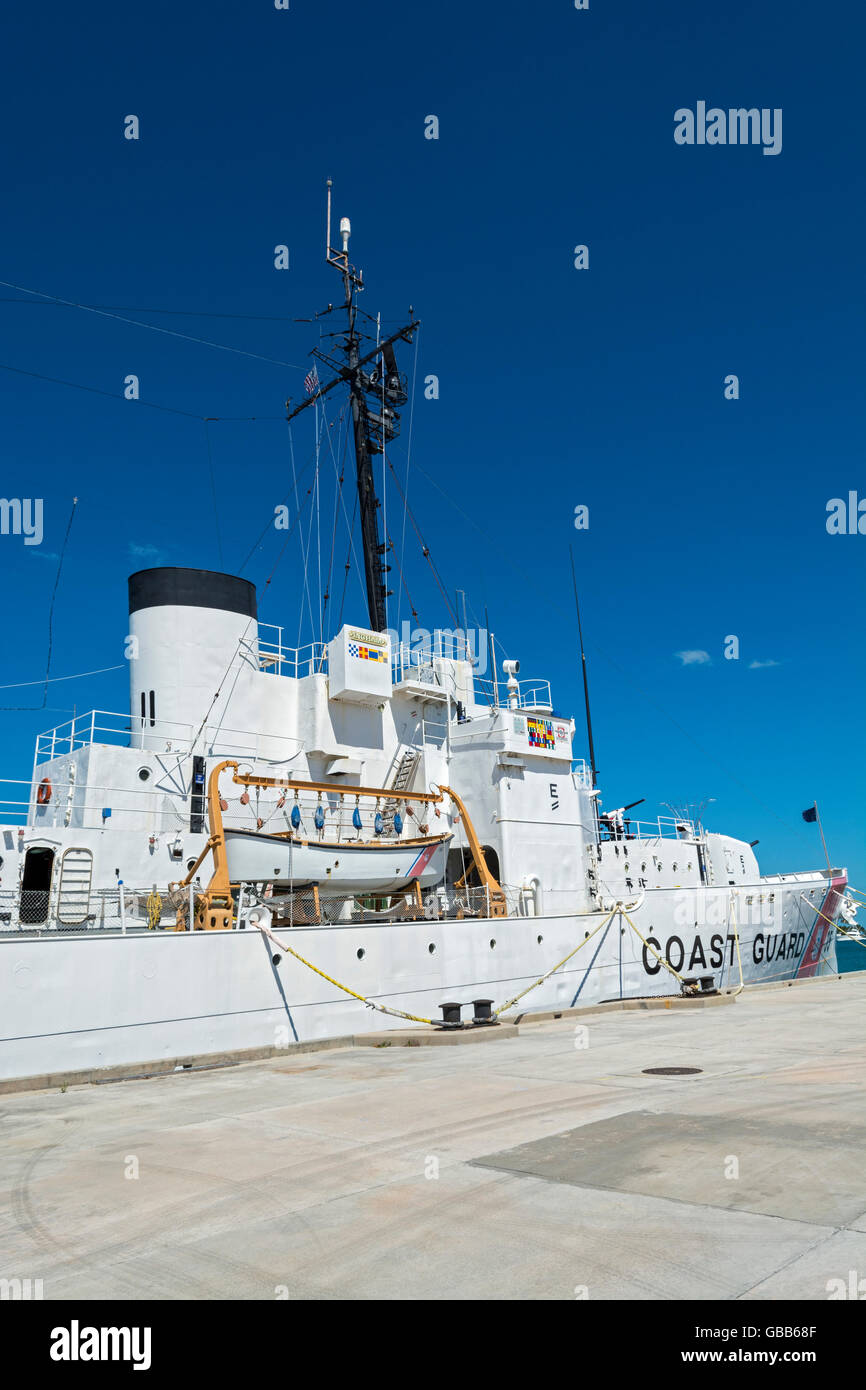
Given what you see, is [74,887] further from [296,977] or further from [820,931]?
[820,931]

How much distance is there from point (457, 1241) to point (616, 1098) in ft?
12.7

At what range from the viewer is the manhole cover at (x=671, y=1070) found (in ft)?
29.5

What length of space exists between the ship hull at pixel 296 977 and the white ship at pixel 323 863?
0.12 ft

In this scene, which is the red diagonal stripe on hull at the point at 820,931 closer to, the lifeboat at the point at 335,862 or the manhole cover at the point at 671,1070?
the lifeboat at the point at 335,862

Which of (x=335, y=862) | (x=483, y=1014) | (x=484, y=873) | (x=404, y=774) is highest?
(x=404, y=774)

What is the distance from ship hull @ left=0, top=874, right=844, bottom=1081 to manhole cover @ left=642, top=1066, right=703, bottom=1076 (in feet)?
18.4

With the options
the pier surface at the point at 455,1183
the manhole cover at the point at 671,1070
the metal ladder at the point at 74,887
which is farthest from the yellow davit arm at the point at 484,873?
the manhole cover at the point at 671,1070

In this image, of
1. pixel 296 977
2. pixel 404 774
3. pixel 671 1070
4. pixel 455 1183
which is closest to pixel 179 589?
pixel 404 774

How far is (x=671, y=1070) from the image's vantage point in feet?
30.2

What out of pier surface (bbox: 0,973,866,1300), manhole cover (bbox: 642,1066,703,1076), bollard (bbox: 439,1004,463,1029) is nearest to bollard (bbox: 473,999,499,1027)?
bollard (bbox: 439,1004,463,1029)

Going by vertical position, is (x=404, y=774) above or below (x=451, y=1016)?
above

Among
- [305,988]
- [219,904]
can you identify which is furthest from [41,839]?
[305,988]

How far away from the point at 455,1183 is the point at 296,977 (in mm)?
9016
